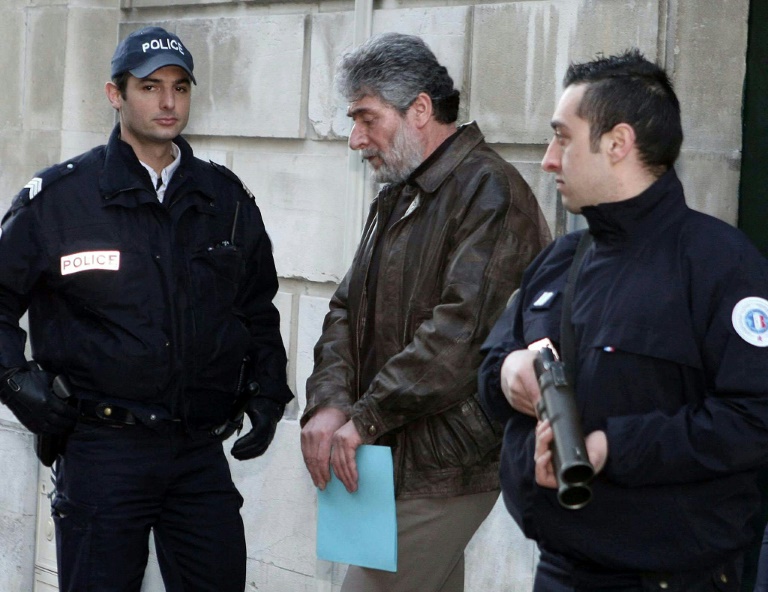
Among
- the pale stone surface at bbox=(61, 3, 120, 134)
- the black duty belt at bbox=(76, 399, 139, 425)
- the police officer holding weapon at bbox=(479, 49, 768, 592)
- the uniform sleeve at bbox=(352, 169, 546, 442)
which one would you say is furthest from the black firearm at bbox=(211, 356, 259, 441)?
the pale stone surface at bbox=(61, 3, 120, 134)

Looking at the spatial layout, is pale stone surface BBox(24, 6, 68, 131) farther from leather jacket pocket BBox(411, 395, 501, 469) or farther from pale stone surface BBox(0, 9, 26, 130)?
leather jacket pocket BBox(411, 395, 501, 469)

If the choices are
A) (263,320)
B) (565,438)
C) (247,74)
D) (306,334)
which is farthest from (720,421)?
(247,74)

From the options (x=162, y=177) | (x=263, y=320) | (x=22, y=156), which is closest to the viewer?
(x=162, y=177)

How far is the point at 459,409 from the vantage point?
342 cm

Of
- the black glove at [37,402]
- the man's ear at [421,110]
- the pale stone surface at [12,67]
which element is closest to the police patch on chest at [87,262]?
the black glove at [37,402]

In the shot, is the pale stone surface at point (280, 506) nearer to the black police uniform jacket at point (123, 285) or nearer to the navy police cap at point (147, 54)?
the black police uniform jacket at point (123, 285)

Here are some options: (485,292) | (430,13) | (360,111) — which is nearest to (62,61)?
(430,13)

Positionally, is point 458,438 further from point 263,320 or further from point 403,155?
point 263,320

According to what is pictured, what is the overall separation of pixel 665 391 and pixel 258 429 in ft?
6.11

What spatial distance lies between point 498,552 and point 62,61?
10.8 feet

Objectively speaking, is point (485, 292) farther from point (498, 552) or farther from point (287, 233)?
point (287, 233)

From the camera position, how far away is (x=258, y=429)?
13.4 ft

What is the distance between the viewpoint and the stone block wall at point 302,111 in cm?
420

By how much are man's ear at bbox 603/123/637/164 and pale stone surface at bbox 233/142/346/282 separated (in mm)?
2784
